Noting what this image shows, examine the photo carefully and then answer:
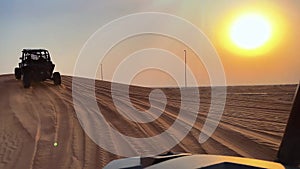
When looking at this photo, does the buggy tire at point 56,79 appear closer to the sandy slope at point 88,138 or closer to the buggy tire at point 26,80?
the buggy tire at point 26,80

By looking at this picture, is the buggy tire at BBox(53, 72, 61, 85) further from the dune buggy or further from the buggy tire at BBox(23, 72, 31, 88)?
the buggy tire at BBox(23, 72, 31, 88)

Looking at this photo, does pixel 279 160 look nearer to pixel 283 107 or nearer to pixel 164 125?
pixel 164 125

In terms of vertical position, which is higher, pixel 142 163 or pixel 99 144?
pixel 142 163

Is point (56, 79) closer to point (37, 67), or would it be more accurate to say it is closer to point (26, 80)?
point (37, 67)

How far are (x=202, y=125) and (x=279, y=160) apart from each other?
6914 mm

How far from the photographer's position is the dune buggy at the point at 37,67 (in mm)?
19716

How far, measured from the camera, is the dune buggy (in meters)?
19.7

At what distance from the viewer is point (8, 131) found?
349 inches

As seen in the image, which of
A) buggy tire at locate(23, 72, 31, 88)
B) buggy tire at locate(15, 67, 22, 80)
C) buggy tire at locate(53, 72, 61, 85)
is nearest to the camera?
buggy tire at locate(23, 72, 31, 88)

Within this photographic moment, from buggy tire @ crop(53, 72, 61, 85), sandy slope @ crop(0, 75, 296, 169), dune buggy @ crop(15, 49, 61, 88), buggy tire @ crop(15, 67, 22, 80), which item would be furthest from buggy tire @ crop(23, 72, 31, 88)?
sandy slope @ crop(0, 75, 296, 169)

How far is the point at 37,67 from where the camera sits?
2023cm

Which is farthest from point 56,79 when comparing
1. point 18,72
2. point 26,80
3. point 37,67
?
point 18,72

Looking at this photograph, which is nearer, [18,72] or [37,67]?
[37,67]

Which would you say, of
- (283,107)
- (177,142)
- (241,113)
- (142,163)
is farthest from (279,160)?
(283,107)
